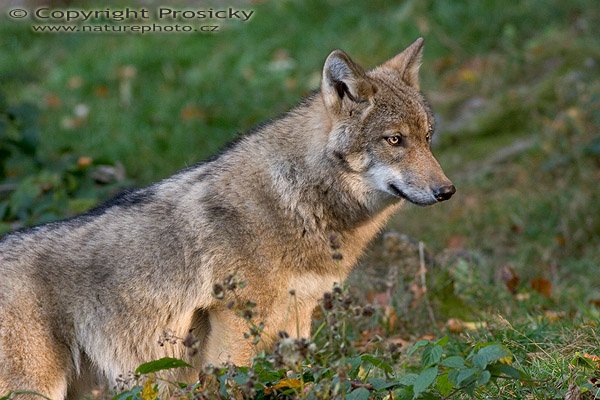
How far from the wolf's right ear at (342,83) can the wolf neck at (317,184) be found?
0.12m

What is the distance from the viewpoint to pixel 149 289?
521cm

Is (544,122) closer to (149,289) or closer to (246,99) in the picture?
(246,99)

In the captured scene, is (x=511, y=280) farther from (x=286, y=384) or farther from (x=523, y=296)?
(x=286, y=384)

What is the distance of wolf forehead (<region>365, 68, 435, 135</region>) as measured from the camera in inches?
210

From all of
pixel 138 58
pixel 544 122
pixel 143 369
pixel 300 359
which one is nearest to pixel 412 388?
pixel 300 359

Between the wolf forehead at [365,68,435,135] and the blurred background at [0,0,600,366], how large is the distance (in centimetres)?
168

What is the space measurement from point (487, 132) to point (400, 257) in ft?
12.7

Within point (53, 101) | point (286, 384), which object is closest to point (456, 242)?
point (286, 384)

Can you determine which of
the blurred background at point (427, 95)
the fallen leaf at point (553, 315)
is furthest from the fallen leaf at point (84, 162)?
the fallen leaf at point (553, 315)

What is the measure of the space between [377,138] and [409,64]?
30.7 inches

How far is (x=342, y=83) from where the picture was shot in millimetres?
5379

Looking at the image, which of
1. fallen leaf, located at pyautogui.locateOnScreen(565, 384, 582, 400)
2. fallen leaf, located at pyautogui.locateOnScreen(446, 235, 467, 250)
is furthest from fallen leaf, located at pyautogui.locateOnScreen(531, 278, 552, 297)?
fallen leaf, located at pyautogui.locateOnScreen(565, 384, 582, 400)

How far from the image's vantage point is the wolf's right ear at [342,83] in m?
5.30

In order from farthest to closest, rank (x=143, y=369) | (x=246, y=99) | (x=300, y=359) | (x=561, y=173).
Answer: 1. (x=246, y=99)
2. (x=561, y=173)
3. (x=143, y=369)
4. (x=300, y=359)
